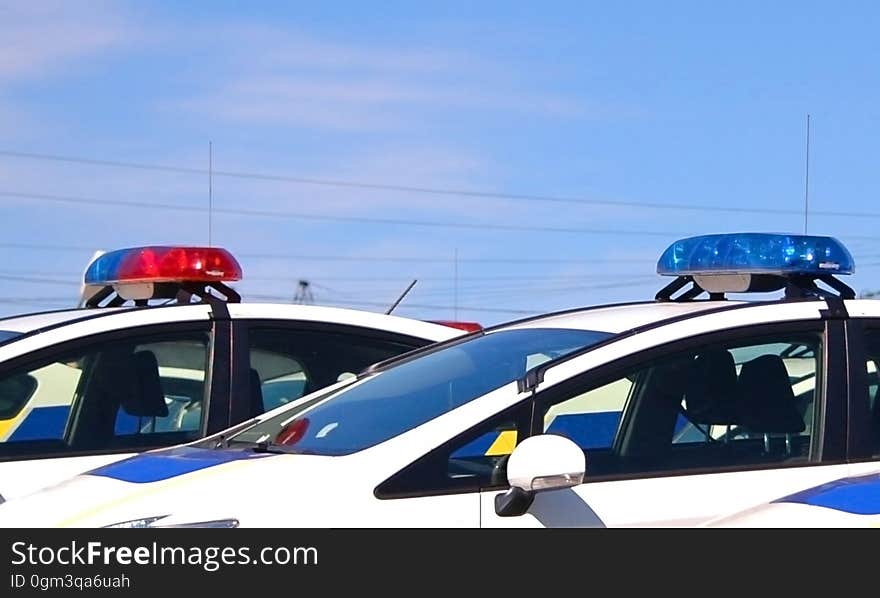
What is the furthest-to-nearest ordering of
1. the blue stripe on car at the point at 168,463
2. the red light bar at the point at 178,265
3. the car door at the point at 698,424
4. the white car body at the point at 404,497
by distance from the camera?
the red light bar at the point at 178,265 → the blue stripe on car at the point at 168,463 → the car door at the point at 698,424 → the white car body at the point at 404,497

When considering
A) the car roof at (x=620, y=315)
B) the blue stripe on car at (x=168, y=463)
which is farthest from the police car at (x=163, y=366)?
the car roof at (x=620, y=315)

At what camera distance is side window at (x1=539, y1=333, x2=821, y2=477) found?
16.2 feet

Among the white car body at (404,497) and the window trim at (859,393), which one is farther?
the window trim at (859,393)

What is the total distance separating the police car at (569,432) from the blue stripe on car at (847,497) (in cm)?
26

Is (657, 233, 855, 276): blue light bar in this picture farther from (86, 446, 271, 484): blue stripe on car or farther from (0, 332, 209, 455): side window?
(0, 332, 209, 455): side window

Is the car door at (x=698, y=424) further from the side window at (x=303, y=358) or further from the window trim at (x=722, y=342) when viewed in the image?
the side window at (x=303, y=358)

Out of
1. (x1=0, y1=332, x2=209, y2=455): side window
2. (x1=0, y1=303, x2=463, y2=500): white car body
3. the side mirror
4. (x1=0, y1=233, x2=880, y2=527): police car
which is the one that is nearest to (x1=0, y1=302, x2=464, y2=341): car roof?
(x1=0, y1=303, x2=463, y2=500): white car body

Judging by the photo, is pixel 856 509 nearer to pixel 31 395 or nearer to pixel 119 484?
pixel 119 484

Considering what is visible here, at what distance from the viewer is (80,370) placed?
21.9ft

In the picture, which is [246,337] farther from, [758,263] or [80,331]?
[758,263]

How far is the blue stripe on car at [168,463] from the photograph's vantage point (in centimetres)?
484

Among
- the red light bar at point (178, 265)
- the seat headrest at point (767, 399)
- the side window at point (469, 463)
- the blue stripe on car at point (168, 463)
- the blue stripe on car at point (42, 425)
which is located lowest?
the blue stripe on car at point (42, 425)
